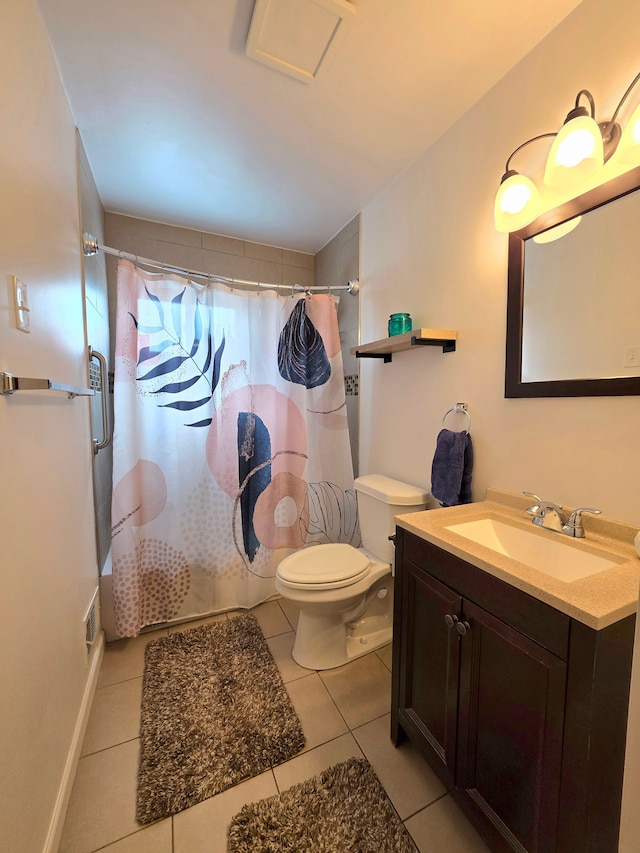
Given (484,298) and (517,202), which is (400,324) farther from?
(517,202)

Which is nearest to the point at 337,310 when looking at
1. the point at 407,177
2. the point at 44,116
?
the point at 407,177

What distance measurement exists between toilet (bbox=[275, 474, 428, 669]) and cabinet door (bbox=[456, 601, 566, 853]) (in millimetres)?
660

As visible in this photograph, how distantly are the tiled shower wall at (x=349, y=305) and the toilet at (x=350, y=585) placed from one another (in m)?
0.59

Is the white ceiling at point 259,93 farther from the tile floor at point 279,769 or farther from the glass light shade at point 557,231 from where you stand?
the tile floor at point 279,769

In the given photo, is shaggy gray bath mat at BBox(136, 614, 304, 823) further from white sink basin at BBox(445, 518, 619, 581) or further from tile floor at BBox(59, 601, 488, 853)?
white sink basin at BBox(445, 518, 619, 581)

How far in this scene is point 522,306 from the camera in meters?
1.22

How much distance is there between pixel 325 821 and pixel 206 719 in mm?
572

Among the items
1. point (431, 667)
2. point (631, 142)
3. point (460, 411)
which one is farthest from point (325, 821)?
point (631, 142)

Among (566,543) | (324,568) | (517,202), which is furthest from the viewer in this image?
(324,568)

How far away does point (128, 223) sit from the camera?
2148 mm

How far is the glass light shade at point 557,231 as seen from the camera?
1.07m

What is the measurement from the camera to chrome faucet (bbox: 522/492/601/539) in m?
1.04

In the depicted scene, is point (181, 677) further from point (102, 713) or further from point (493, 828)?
point (493, 828)

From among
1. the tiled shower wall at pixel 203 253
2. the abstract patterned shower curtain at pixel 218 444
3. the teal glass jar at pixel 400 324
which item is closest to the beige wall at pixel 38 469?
the abstract patterned shower curtain at pixel 218 444
